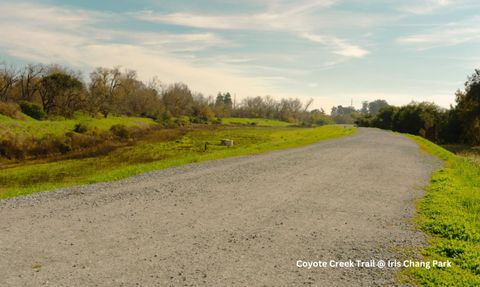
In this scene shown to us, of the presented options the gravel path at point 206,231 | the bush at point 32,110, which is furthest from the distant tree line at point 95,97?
the gravel path at point 206,231

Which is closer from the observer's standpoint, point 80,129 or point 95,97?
point 80,129

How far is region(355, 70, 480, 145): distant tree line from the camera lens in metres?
47.9

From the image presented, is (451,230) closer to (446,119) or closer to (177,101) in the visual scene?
(446,119)

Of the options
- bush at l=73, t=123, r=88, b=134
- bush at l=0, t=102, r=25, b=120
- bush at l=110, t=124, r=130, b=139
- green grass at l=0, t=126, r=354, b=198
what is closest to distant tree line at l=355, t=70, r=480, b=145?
green grass at l=0, t=126, r=354, b=198

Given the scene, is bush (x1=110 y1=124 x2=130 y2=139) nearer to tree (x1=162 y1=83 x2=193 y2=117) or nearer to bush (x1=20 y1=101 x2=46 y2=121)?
bush (x1=20 y1=101 x2=46 y2=121)

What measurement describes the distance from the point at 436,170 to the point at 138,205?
16.7 meters

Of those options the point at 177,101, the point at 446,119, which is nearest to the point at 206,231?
the point at 446,119

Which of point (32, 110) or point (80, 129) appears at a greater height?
point (32, 110)

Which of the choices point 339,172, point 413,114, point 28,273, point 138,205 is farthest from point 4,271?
point 413,114

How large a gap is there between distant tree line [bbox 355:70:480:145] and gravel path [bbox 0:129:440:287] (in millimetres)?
40200

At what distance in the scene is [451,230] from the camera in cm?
916

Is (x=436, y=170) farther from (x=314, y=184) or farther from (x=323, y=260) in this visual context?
(x=323, y=260)

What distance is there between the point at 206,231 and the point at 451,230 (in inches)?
252

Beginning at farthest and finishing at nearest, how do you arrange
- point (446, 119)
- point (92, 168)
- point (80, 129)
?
point (446, 119) < point (80, 129) < point (92, 168)
